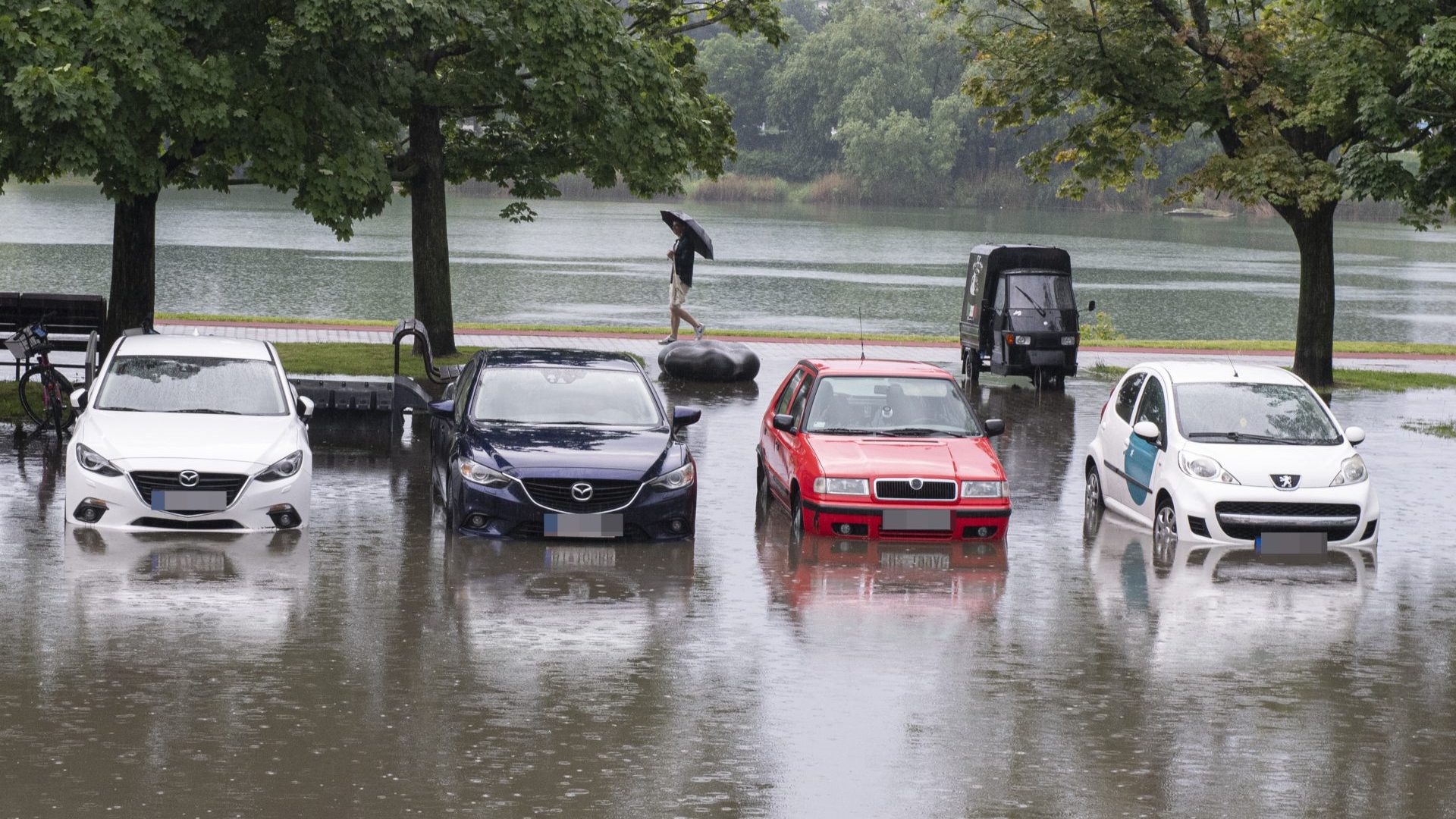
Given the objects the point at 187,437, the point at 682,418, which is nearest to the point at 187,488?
the point at 187,437

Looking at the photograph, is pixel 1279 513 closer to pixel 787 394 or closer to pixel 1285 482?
pixel 1285 482

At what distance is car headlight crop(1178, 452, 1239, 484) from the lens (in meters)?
14.5

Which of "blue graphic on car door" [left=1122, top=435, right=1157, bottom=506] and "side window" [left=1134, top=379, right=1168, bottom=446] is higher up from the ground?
"side window" [left=1134, top=379, right=1168, bottom=446]

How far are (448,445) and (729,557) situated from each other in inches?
110

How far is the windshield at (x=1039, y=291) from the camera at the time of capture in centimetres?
2731

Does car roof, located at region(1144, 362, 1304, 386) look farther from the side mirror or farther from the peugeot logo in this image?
the side mirror

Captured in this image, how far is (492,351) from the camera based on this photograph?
1598 centimetres

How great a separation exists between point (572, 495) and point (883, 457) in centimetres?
263

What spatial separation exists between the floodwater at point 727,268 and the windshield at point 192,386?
95.2 feet

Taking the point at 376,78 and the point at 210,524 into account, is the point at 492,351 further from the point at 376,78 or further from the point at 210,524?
the point at 376,78

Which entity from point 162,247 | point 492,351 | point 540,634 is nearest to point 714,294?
point 162,247

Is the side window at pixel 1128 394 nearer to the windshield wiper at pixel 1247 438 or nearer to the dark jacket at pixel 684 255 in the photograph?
the windshield wiper at pixel 1247 438

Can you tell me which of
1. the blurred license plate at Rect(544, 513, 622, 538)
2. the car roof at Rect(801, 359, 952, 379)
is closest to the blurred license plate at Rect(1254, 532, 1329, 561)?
the car roof at Rect(801, 359, 952, 379)

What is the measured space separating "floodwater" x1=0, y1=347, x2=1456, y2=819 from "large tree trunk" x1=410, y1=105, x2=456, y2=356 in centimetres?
1214
